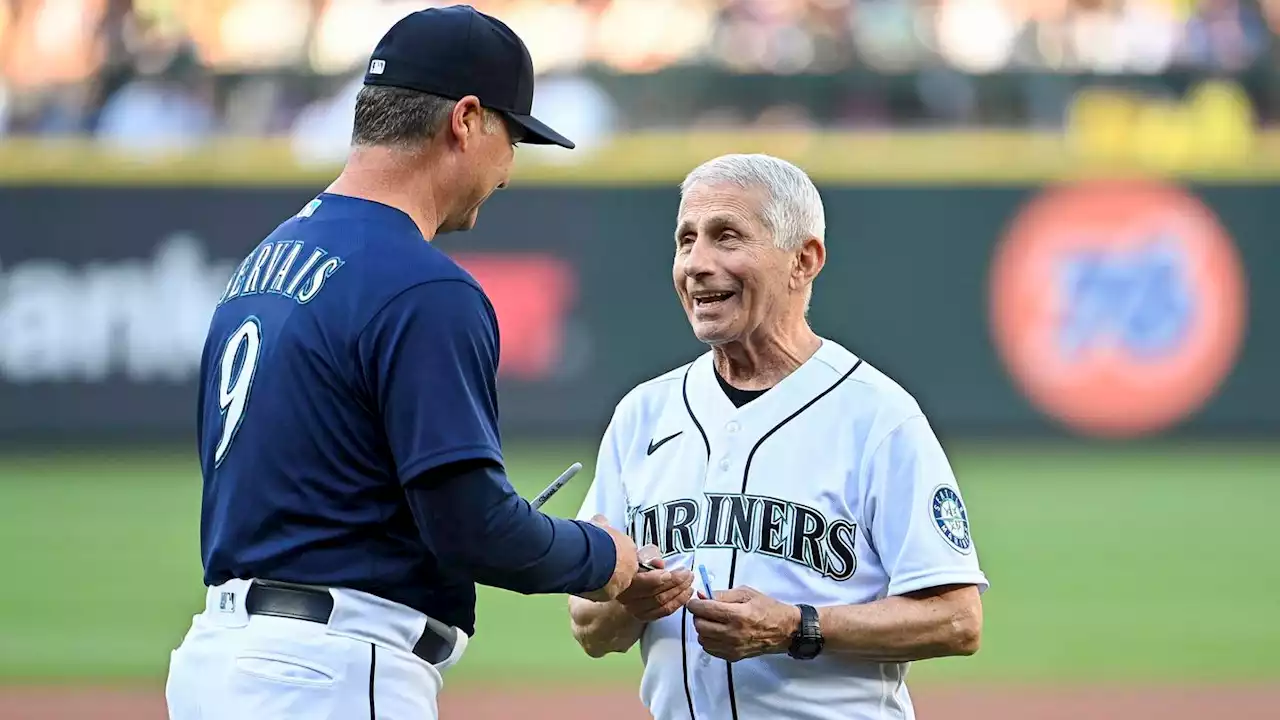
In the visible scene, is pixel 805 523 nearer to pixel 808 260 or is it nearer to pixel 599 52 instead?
pixel 808 260

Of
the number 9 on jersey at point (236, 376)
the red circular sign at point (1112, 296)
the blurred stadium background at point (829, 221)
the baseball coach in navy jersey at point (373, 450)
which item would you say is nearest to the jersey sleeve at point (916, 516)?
the baseball coach in navy jersey at point (373, 450)

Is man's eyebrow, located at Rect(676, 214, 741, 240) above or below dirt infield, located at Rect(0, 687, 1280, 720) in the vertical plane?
above

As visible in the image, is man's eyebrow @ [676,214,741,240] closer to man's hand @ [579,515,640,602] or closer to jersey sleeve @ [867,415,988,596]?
jersey sleeve @ [867,415,988,596]

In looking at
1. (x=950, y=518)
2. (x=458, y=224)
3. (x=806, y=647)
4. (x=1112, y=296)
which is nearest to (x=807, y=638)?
(x=806, y=647)

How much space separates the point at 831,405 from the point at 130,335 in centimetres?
1016

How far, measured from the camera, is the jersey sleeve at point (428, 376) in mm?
2623

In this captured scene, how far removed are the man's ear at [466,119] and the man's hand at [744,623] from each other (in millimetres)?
930

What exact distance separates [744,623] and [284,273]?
1015mm

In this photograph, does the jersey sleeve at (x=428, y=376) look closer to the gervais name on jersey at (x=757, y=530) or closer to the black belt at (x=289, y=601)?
the black belt at (x=289, y=601)

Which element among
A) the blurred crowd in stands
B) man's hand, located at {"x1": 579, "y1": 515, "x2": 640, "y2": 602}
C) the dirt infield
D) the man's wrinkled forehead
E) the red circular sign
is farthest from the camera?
the red circular sign

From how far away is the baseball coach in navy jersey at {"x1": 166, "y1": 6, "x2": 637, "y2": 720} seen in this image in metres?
2.66

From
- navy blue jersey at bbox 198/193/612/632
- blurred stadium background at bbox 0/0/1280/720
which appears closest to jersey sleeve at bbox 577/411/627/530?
navy blue jersey at bbox 198/193/612/632

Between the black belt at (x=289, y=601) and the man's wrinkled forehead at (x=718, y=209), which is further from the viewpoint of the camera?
the man's wrinkled forehead at (x=718, y=209)

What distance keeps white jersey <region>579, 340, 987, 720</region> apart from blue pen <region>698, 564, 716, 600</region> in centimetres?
1
